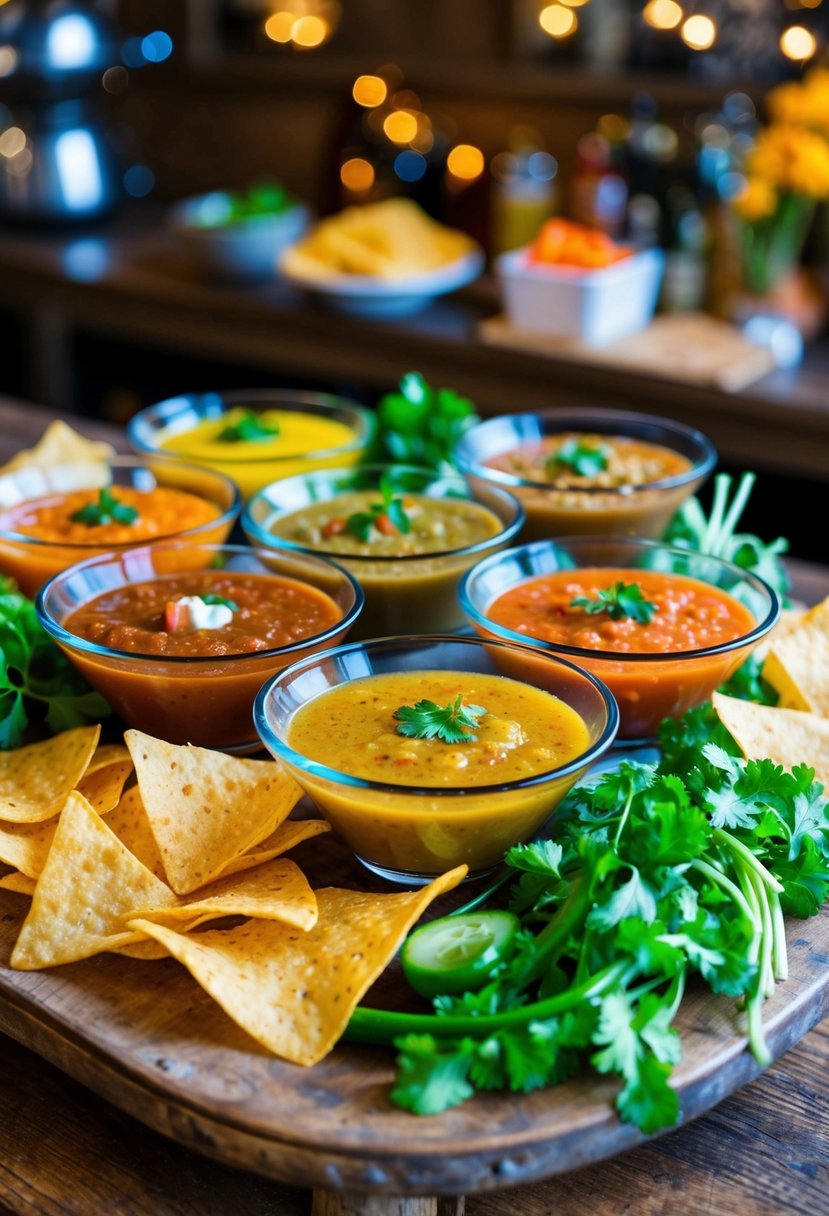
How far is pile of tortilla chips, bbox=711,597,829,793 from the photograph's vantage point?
1.63 metres

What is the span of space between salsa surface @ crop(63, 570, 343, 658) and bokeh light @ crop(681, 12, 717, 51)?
3.19 meters

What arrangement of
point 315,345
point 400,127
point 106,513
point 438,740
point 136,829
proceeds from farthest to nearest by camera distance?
point 400,127 < point 315,345 < point 106,513 < point 136,829 < point 438,740

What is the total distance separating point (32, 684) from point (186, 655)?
→ 0.28m

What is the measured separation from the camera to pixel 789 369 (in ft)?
12.3

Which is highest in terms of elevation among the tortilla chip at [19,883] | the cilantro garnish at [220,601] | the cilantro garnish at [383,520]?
the cilantro garnish at [383,520]

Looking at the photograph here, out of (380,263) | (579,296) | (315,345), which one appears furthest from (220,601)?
(315,345)

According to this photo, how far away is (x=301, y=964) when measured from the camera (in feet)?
4.42

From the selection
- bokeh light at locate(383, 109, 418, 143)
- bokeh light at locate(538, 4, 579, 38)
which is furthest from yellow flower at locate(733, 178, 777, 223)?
bokeh light at locate(383, 109, 418, 143)

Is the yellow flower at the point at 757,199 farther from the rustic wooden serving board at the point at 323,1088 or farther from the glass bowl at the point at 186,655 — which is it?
the rustic wooden serving board at the point at 323,1088

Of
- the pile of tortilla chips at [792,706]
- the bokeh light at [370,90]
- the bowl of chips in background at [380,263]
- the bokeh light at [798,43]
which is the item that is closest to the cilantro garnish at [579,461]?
the pile of tortilla chips at [792,706]

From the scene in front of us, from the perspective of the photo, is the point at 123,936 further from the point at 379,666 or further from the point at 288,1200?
the point at 379,666

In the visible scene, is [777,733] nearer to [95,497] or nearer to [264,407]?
[95,497]

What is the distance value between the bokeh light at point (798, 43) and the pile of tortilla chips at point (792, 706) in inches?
110

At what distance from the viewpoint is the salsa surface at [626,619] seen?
1.76 meters
